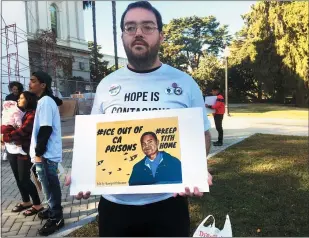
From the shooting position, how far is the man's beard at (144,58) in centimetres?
197

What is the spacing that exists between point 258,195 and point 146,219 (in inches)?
135

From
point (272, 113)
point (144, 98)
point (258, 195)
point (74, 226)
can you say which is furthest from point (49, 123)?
point (272, 113)

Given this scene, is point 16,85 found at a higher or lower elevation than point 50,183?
higher

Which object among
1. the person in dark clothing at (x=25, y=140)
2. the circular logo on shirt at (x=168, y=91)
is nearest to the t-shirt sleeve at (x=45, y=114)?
the person in dark clothing at (x=25, y=140)

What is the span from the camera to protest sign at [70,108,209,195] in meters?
1.87

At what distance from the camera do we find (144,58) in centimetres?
198

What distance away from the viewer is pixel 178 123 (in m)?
1.92

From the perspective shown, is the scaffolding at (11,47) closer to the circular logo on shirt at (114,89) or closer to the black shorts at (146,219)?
the circular logo on shirt at (114,89)

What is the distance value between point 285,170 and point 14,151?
15.3 feet

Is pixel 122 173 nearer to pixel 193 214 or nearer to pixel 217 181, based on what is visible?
pixel 193 214

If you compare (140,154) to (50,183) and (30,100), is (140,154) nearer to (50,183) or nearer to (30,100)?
(50,183)

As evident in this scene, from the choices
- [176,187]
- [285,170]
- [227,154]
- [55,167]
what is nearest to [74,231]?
[55,167]

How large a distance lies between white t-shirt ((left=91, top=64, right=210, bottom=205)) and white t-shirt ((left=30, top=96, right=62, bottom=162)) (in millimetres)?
1877

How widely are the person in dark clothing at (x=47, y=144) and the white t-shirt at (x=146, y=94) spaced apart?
74.8 inches
